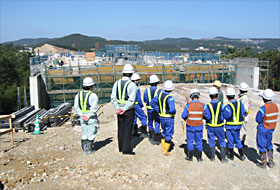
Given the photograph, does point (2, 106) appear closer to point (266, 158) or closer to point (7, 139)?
point (7, 139)

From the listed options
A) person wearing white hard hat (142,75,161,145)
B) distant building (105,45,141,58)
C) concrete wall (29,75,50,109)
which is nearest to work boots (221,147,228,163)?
person wearing white hard hat (142,75,161,145)

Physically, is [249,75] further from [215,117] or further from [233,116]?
[215,117]

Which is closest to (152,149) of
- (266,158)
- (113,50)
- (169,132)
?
(169,132)

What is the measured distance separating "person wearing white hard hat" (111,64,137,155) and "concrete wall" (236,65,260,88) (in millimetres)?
23904


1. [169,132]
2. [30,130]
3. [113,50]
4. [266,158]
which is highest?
[113,50]

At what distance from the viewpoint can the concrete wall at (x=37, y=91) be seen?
20.0m

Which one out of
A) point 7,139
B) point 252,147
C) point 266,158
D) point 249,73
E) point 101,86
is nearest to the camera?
point 266,158

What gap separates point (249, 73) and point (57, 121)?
2164 cm

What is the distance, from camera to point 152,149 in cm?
677

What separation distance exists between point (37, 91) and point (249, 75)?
66.7 ft

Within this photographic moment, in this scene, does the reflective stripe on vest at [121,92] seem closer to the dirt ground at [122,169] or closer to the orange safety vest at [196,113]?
the dirt ground at [122,169]

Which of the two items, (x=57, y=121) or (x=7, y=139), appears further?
(x=57, y=121)

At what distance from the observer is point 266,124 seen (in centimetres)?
589

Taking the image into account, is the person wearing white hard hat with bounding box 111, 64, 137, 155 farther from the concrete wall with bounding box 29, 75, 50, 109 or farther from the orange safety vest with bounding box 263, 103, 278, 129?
the concrete wall with bounding box 29, 75, 50, 109
